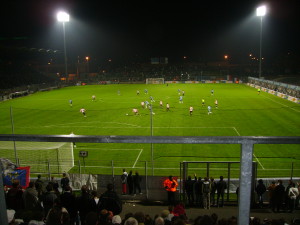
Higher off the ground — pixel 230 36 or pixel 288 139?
pixel 230 36

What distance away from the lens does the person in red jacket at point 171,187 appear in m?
10.9

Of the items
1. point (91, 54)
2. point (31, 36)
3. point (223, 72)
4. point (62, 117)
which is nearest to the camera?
point (62, 117)

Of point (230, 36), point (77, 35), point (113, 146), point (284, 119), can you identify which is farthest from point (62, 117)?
point (230, 36)

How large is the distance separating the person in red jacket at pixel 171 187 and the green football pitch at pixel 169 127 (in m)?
1.50

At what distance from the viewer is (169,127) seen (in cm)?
2834

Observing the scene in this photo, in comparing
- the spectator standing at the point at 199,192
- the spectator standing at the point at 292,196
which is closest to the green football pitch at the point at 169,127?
the spectator standing at the point at 199,192

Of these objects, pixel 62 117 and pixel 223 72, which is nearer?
pixel 62 117

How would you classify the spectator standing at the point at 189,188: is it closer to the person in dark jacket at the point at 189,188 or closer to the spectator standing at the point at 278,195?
the person in dark jacket at the point at 189,188

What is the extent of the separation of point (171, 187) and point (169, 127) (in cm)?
1748

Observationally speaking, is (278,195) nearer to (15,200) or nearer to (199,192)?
(199,192)

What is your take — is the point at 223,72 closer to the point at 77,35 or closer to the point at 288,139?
the point at 77,35

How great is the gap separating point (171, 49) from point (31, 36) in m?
65.8

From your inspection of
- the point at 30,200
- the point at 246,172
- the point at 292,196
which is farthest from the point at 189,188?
the point at 246,172

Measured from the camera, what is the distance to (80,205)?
4727 mm
